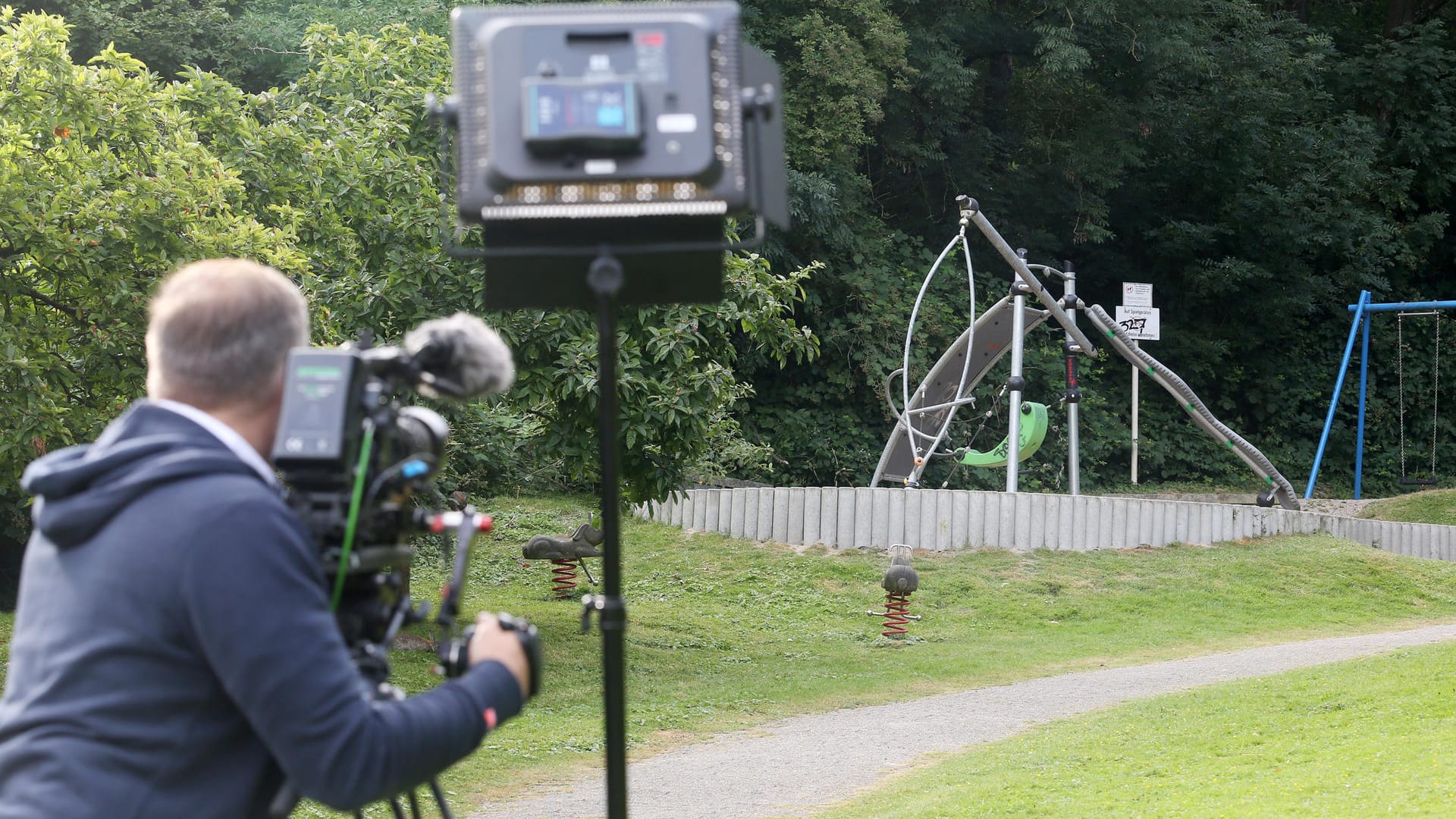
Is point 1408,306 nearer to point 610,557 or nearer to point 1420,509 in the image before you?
point 1420,509

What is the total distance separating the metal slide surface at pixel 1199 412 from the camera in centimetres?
1574

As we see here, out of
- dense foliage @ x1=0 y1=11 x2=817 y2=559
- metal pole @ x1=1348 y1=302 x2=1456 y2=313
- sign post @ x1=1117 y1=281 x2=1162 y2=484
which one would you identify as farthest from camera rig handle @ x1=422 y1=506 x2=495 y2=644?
metal pole @ x1=1348 y1=302 x2=1456 y2=313

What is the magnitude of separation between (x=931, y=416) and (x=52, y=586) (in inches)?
611

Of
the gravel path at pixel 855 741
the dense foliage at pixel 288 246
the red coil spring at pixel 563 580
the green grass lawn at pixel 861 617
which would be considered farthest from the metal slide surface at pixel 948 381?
the gravel path at pixel 855 741

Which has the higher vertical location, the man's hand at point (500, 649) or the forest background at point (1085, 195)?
the forest background at point (1085, 195)

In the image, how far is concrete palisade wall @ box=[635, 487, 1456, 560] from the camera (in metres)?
14.2

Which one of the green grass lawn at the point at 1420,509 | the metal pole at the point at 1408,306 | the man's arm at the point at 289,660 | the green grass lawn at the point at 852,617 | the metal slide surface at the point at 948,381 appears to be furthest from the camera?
the metal pole at the point at 1408,306

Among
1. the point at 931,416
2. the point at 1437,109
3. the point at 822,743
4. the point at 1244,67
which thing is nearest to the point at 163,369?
the point at 822,743

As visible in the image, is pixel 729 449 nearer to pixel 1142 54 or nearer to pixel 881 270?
pixel 881 270

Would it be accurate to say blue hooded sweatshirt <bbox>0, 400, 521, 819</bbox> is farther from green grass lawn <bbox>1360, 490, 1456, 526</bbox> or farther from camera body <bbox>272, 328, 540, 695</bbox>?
green grass lawn <bbox>1360, 490, 1456, 526</bbox>

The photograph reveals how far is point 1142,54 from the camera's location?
2247cm

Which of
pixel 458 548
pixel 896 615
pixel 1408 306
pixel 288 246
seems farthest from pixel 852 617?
pixel 1408 306

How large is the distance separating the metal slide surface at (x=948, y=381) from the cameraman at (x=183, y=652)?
45.6 feet

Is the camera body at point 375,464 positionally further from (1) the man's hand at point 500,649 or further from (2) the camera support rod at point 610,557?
(2) the camera support rod at point 610,557
